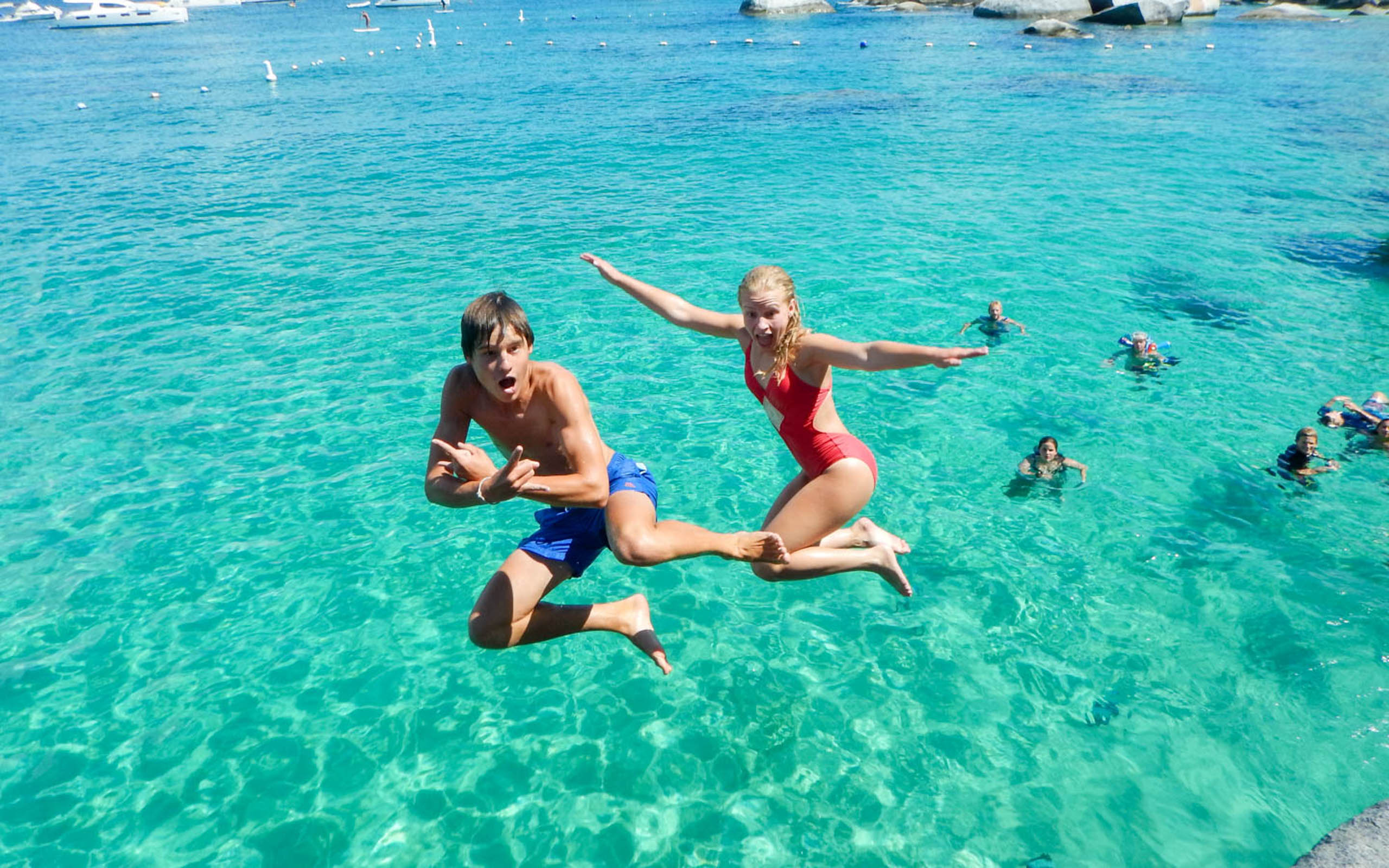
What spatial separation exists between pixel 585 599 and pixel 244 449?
4597 millimetres

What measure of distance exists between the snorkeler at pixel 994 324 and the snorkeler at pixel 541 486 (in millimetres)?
7725

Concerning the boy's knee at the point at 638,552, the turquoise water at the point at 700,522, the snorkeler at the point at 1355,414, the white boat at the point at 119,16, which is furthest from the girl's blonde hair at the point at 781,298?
the white boat at the point at 119,16

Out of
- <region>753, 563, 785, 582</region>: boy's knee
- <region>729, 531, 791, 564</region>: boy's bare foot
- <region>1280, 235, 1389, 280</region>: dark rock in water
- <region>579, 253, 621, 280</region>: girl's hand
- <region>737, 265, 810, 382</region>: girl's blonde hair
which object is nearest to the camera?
<region>729, 531, 791, 564</region>: boy's bare foot

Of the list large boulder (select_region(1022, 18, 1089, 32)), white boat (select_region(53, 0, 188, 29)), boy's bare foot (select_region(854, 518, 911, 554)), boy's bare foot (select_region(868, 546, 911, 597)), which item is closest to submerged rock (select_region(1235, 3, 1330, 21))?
large boulder (select_region(1022, 18, 1089, 32))

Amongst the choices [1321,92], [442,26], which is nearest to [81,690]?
[1321,92]

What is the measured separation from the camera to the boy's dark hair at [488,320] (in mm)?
4582

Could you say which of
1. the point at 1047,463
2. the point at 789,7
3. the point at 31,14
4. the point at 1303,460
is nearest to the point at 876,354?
the point at 1047,463

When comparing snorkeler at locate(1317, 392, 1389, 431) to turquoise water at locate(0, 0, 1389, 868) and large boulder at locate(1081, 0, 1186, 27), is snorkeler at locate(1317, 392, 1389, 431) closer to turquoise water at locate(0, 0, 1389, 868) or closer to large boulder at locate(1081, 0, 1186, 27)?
turquoise water at locate(0, 0, 1389, 868)

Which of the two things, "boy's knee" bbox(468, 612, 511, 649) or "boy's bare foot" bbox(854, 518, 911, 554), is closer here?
"boy's knee" bbox(468, 612, 511, 649)

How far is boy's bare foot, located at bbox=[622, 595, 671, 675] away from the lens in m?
5.51

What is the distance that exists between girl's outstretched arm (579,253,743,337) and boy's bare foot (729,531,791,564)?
1407mm

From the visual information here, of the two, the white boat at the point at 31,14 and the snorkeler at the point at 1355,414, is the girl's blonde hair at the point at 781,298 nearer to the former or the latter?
the snorkeler at the point at 1355,414

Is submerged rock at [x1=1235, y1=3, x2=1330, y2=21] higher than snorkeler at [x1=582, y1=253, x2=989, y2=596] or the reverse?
higher

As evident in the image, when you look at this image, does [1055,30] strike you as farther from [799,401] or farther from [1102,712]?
[799,401]
